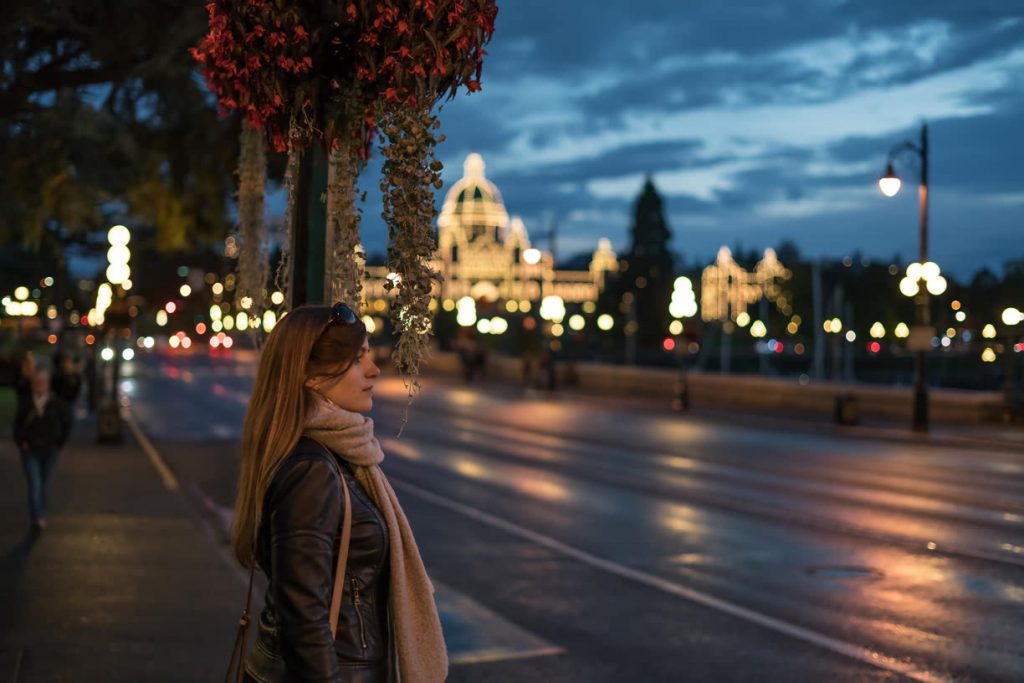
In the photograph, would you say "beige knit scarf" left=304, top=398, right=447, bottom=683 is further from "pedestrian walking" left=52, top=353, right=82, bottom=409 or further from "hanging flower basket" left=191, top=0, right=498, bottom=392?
"pedestrian walking" left=52, top=353, right=82, bottom=409

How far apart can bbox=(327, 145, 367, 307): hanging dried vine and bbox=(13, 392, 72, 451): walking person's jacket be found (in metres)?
8.71

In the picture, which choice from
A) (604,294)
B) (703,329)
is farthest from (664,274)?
(703,329)

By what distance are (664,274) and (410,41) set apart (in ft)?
393

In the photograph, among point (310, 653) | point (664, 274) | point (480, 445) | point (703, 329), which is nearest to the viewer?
point (310, 653)

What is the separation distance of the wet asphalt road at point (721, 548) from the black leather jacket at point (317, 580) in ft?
14.8

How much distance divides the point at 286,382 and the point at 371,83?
202cm

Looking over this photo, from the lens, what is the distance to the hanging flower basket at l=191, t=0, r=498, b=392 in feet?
16.3

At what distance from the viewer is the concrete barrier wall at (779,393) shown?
32750mm

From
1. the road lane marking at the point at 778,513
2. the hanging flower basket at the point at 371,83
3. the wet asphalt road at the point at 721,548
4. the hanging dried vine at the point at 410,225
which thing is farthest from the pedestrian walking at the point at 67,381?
the hanging dried vine at the point at 410,225

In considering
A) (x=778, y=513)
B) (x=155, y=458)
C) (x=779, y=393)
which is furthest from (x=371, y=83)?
(x=779, y=393)

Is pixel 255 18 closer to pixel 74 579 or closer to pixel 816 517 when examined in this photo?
pixel 74 579

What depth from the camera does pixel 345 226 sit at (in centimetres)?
545

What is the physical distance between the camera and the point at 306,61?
528 cm

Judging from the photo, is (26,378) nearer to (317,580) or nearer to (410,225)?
(410,225)
